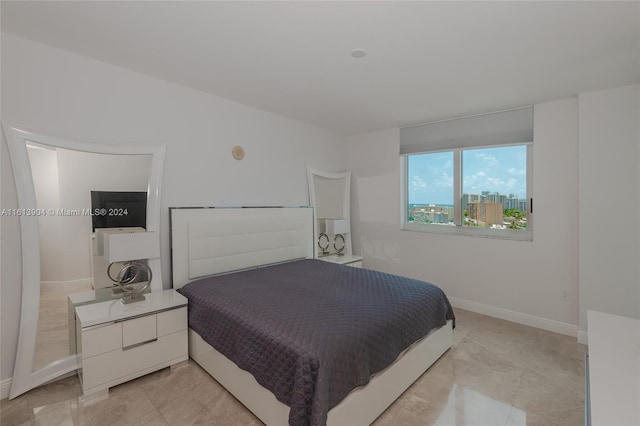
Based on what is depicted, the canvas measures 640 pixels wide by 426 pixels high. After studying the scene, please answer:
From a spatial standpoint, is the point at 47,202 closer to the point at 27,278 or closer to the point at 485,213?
the point at 27,278

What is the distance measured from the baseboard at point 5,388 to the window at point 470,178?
14.3 feet

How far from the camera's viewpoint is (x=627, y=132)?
2818 millimetres

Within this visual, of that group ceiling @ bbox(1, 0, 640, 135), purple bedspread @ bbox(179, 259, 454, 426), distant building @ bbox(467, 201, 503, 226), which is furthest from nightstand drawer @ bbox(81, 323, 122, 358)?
distant building @ bbox(467, 201, 503, 226)

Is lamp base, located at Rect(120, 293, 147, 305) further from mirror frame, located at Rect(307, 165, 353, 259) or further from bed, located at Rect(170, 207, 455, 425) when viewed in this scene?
mirror frame, located at Rect(307, 165, 353, 259)

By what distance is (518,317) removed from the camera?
354 cm

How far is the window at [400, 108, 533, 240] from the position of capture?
3564 millimetres

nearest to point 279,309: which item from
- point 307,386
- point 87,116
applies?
point 307,386

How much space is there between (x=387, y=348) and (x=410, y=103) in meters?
2.61

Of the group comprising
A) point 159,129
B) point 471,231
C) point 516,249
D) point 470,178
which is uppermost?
point 159,129

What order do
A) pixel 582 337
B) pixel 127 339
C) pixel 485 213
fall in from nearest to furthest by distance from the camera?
pixel 127 339, pixel 582 337, pixel 485 213

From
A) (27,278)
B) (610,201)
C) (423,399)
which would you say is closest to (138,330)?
(27,278)

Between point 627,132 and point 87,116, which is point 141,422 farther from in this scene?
point 627,132

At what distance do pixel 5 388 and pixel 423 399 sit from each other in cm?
294

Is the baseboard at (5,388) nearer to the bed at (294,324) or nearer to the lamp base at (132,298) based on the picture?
the lamp base at (132,298)
